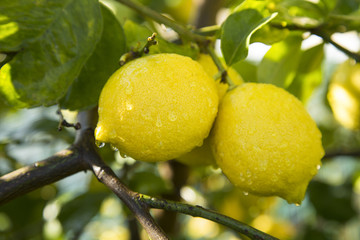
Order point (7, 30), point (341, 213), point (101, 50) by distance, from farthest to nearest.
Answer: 1. point (341, 213)
2. point (101, 50)
3. point (7, 30)

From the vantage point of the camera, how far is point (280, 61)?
0.87 metres

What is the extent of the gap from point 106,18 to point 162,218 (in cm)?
72

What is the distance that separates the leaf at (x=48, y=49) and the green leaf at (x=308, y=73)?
0.54 meters

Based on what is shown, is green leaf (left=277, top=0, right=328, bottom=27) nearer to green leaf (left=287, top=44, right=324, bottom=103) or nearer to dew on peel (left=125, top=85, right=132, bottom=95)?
green leaf (left=287, top=44, right=324, bottom=103)

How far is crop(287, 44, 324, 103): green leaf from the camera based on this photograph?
3.12ft

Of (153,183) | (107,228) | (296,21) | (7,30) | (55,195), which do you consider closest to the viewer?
(7,30)

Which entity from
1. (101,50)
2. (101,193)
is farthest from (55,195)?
(101,50)

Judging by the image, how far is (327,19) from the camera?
854mm

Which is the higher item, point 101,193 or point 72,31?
point 72,31

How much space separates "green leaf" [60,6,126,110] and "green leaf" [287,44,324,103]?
46 cm

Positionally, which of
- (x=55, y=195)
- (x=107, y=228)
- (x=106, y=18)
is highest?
(x=106, y=18)

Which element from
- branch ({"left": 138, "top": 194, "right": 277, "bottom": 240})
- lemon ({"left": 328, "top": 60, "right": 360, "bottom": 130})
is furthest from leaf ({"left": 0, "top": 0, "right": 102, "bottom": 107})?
lemon ({"left": 328, "top": 60, "right": 360, "bottom": 130})

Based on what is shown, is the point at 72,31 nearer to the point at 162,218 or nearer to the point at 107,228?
the point at 162,218

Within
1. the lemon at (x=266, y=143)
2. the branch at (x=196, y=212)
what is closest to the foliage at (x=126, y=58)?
the lemon at (x=266, y=143)
